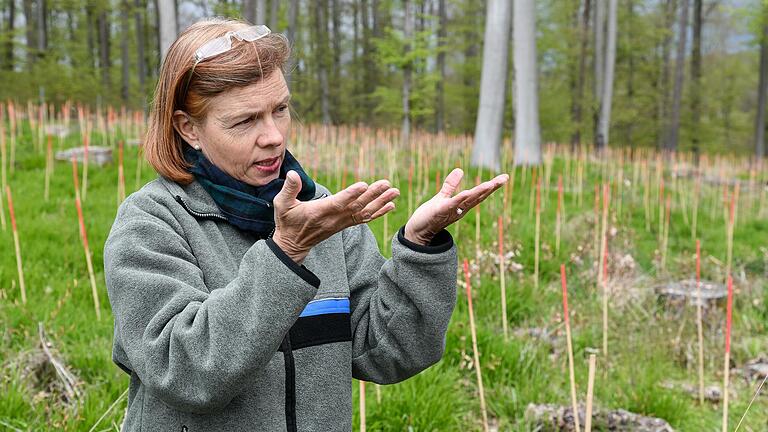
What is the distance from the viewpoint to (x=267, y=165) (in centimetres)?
156

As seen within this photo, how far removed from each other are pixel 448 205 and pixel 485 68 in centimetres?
1005

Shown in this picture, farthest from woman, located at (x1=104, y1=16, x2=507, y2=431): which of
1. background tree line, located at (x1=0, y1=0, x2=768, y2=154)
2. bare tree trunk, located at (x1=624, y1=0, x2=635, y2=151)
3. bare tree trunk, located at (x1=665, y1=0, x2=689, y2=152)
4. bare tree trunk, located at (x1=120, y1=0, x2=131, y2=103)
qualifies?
bare tree trunk, located at (x1=624, y1=0, x2=635, y2=151)

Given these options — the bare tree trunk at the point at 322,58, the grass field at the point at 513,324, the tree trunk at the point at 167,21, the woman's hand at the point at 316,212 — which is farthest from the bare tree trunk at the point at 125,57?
the woman's hand at the point at 316,212

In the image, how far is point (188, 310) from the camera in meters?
1.27

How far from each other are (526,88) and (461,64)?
14888mm

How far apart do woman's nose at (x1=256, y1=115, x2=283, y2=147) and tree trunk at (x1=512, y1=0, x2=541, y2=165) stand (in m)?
10.1

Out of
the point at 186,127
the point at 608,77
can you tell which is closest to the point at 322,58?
the point at 608,77

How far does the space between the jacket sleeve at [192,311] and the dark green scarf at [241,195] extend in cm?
13

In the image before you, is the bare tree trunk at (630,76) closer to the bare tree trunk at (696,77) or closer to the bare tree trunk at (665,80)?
the bare tree trunk at (665,80)

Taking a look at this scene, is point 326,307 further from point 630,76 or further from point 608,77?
point 630,76

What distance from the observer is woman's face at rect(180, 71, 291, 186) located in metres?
1.51

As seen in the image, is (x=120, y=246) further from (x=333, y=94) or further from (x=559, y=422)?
(x=333, y=94)

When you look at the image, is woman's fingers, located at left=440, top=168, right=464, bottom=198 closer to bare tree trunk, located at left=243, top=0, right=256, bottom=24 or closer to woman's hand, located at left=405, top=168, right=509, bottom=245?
woman's hand, located at left=405, top=168, right=509, bottom=245

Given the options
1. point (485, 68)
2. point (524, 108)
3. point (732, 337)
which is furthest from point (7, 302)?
point (524, 108)
